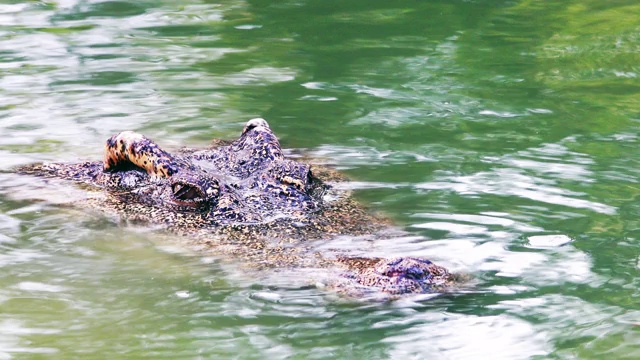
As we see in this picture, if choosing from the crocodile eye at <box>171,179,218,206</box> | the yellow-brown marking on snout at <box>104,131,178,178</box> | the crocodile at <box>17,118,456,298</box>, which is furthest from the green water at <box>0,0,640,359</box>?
the yellow-brown marking on snout at <box>104,131,178,178</box>

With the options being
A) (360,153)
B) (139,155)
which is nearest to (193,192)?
(139,155)

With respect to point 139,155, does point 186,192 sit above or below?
below

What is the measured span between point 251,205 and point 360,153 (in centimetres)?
237

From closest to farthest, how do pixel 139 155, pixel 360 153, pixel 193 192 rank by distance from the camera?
1. pixel 193 192
2. pixel 139 155
3. pixel 360 153

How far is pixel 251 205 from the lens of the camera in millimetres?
6898

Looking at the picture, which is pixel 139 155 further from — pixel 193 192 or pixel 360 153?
pixel 360 153

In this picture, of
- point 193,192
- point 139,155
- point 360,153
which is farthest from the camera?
point 360,153

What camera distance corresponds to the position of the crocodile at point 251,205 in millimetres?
5777

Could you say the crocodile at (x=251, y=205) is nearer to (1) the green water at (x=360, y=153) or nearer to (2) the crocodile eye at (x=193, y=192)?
(2) the crocodile eye at (x=193, y=192)

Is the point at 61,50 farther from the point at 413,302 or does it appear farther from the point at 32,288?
the point at 413,302

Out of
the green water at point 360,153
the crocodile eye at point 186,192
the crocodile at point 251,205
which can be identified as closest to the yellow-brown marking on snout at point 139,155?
the crocodile at point 251,205

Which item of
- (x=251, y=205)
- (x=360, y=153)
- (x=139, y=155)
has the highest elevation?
(x=139, y=155)

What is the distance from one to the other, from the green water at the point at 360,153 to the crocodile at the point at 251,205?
0.53 feet

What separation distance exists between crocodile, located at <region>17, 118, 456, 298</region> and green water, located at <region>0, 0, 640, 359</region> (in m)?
0.16
